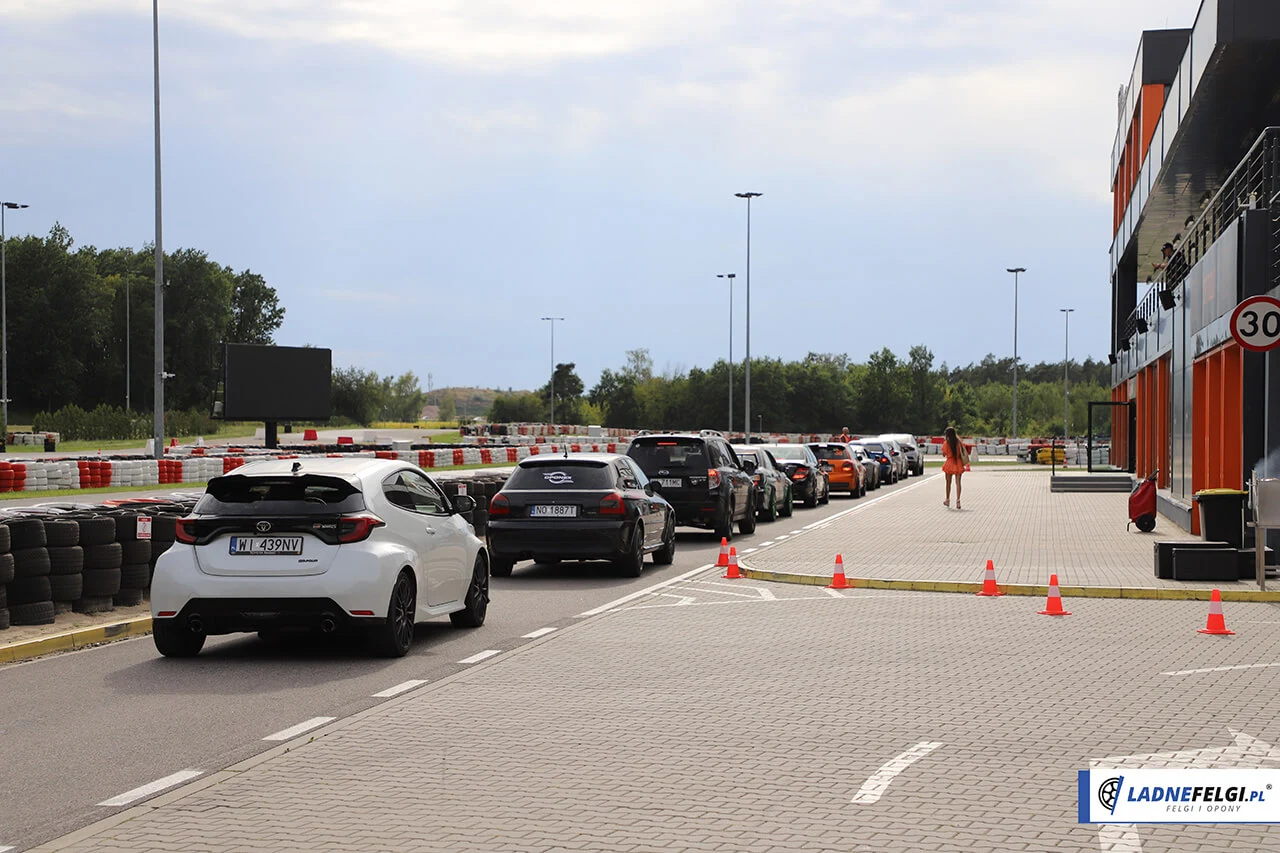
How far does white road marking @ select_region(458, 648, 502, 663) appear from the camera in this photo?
36.9 ft

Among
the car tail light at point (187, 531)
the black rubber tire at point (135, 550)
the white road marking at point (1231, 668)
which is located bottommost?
the white road marking at point (1231, 668)

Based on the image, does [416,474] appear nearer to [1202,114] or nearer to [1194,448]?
[1194,448]

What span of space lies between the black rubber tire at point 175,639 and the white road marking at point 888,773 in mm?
5983

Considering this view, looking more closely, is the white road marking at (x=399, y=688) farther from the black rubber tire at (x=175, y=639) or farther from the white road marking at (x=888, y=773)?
the white road marking at (x=888, y=773)

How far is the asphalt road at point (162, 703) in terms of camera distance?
7.06 m

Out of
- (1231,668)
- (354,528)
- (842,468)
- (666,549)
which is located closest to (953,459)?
(842,468)

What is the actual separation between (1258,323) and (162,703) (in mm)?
11570

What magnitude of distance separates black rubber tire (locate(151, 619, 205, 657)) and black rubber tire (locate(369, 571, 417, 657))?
1394 millimetres

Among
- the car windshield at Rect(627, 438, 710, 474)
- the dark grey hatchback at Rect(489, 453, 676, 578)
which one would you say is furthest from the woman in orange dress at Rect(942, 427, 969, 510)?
the dark grey hatchback at Rect(489, 453, 676, 578)

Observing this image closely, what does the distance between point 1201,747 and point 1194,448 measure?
62.8ft

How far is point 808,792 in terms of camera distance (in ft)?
22.2

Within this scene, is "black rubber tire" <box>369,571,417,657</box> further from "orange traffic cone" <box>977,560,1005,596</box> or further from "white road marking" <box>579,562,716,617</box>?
"orange traffic cone" <box>977,560,1005,596</box>

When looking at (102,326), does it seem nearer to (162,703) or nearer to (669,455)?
(669,455)

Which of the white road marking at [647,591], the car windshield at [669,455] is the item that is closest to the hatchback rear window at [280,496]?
the white road marking at [647,591]
